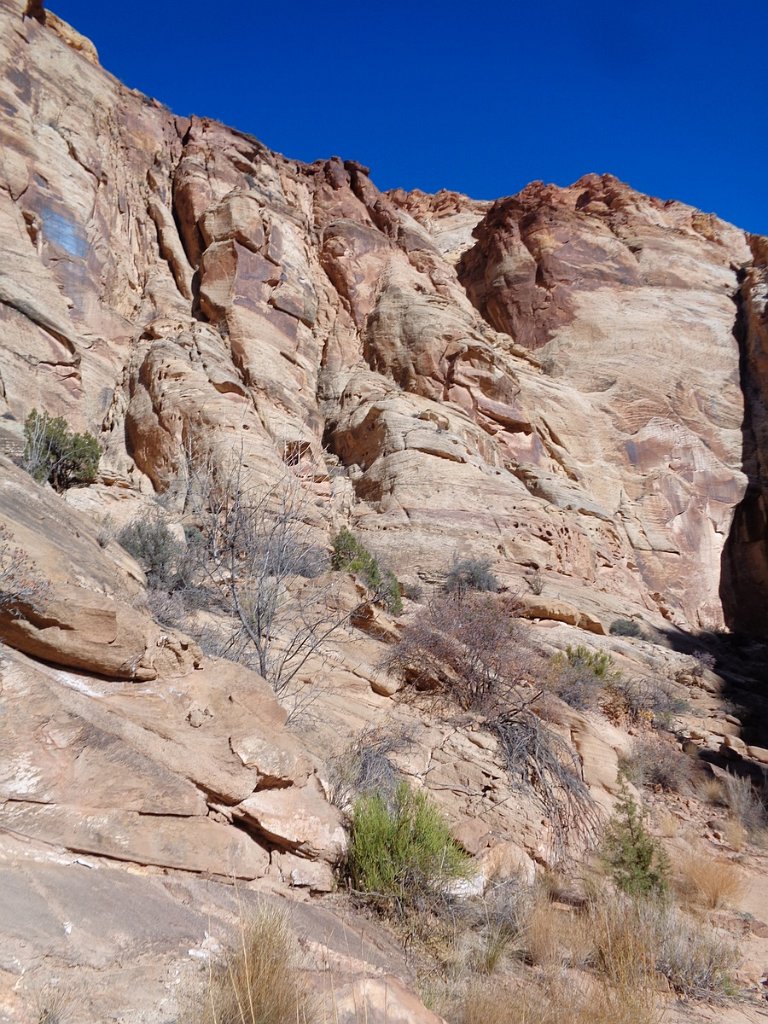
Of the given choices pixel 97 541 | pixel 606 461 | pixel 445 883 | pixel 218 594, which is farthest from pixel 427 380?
pixel 445 883

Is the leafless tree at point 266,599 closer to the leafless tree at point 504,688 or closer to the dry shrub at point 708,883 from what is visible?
the leafless tree at point 504,688

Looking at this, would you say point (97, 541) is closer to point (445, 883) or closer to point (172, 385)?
point (445, 883)

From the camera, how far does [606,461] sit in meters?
28.4

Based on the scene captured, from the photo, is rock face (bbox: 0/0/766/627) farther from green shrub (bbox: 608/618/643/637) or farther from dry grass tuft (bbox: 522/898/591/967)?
dry grass tuft (bbox: 522/898/591/967)

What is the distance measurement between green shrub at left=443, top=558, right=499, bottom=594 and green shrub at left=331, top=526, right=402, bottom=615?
2.32m

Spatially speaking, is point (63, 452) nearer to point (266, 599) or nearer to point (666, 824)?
point (266, 599)

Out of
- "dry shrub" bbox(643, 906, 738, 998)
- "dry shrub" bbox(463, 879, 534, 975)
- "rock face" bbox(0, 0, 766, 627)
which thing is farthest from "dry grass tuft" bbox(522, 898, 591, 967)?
"rock face" bbox(0, 0, 766, 627)

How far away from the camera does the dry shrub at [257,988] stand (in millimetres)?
2160

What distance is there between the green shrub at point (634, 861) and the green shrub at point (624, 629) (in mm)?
11046

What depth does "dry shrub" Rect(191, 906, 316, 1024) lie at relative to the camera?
216cm

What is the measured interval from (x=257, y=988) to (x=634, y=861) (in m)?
4.01

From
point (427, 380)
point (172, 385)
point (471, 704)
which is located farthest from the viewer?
point (427, 380)

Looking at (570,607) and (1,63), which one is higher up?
(1,63)

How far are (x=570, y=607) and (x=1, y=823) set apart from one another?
46.1 feet
